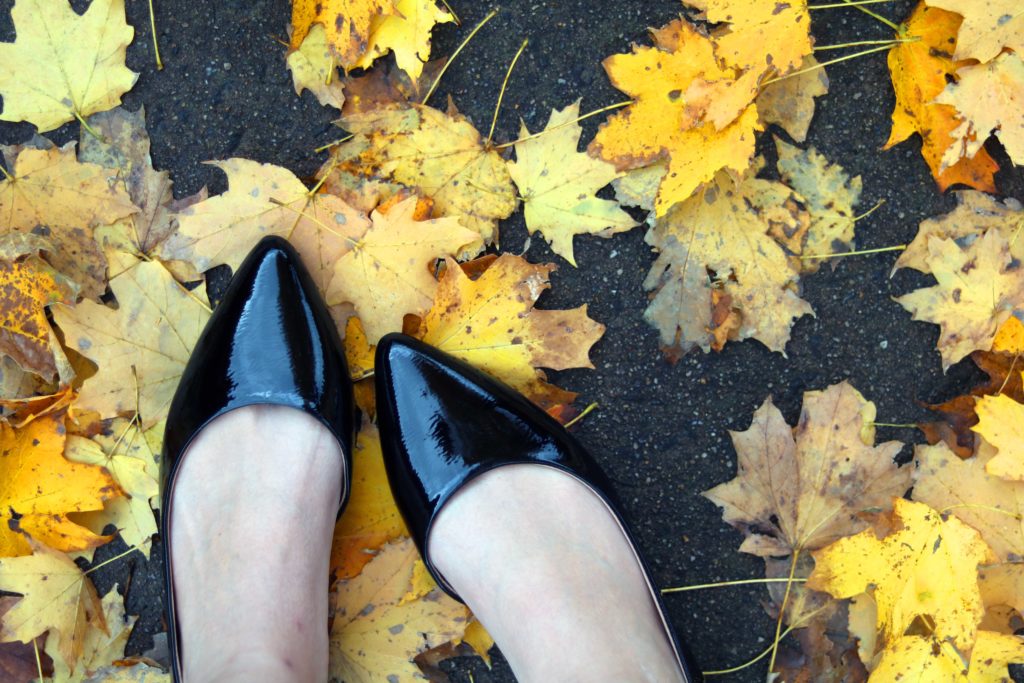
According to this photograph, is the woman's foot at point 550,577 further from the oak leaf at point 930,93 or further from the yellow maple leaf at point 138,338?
the oak leaf at point 930,93

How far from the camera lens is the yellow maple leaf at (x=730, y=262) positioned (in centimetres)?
149

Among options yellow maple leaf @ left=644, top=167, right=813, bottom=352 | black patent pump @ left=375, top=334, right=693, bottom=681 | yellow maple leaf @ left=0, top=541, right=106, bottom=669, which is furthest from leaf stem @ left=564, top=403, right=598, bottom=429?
yellow maple leaf @ left=0, top=541, right=106, bottom=669

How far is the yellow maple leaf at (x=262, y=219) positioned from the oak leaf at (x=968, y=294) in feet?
3.84

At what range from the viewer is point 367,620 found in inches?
60.4

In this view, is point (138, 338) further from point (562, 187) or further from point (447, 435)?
point (562, 187)

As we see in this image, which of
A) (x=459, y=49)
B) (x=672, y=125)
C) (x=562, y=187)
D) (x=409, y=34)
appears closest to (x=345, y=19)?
(x=409, y=34)

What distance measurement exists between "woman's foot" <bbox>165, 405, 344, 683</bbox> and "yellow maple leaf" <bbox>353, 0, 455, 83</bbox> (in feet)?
2.39

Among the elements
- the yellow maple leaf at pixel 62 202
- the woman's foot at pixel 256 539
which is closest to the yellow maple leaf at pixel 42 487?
the woman's foot at pixel 256 539

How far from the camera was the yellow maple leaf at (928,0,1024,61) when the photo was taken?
4.32ft

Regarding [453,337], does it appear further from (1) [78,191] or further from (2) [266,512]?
(1) [78,191]

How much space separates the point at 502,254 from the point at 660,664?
83 centimetres

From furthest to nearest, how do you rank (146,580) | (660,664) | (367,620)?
(146,580) → (367,620) → (660,664)

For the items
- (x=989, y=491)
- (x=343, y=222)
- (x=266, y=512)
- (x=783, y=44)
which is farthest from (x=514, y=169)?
(x=989, y=491)

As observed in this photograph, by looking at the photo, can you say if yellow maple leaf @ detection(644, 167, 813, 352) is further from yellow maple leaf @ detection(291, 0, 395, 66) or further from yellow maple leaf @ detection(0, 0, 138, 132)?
yellow maple leaf @ detection(0, 0, 138, 132)
